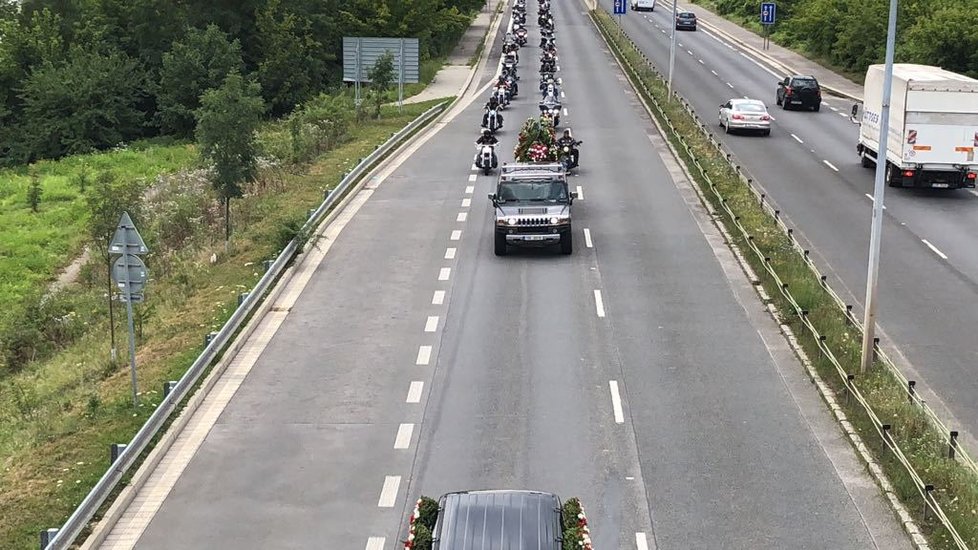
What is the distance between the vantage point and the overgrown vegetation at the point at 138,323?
1527 cm

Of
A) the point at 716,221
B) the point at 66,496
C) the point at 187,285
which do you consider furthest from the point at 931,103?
the point at 66,496

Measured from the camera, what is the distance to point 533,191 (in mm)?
28828

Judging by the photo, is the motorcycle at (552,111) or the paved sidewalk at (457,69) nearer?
the motorcycle at (552,111)

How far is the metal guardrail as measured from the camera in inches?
526

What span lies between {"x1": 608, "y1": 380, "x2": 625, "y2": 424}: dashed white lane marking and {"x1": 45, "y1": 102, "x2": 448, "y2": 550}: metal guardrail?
662 centimetres

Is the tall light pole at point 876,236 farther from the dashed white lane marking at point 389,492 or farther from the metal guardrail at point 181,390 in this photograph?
the metal guardrail at point 181,390

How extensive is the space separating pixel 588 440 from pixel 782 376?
15.2 ft

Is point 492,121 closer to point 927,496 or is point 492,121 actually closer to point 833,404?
point 833,404

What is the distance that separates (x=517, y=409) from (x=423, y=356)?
3018 millimetres

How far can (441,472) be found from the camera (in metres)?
15.6

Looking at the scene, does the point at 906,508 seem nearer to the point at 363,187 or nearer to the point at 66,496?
the point at 66,496

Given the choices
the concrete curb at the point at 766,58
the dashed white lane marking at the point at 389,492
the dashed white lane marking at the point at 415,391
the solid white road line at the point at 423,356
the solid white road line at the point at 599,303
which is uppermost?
the concrete curb at the point at 766,58

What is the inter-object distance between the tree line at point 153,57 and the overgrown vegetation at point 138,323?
2213 cm

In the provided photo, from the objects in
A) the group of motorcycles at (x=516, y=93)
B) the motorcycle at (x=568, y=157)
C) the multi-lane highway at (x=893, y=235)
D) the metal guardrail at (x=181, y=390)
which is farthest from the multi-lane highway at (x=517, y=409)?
the group of motorcycles at (x=516, y=93)
